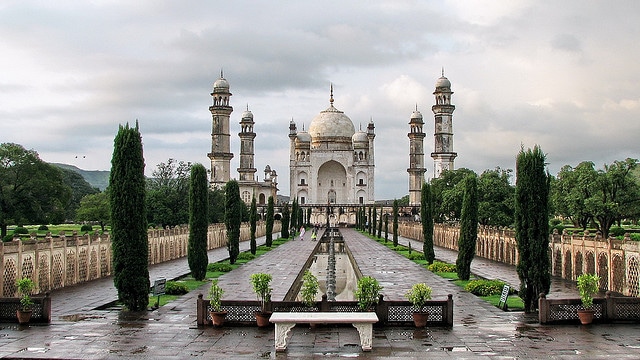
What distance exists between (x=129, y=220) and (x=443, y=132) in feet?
192

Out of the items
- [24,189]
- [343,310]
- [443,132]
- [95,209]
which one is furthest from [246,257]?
[443,132]

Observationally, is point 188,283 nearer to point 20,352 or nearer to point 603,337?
point 20,352

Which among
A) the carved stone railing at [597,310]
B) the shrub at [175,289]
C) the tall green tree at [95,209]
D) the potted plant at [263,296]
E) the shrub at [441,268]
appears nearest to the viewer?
the potted plant at [263,296]

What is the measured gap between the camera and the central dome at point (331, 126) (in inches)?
3435

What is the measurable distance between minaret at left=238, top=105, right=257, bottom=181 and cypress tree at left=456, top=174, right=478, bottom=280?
2427 inches

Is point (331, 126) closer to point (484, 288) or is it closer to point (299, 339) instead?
point (484, 288)

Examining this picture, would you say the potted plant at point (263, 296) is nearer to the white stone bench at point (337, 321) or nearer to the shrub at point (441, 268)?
the white stone bench at point (337, 321)

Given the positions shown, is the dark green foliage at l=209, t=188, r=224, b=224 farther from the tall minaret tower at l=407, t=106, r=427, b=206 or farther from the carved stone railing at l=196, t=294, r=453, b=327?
the carved stone railing at l=196, t=294, r=453, b=327

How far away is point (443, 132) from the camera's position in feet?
226

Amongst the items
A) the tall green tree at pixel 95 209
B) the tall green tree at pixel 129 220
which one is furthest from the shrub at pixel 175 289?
the tall green tree at pixel 95 209

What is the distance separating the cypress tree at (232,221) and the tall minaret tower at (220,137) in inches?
1648

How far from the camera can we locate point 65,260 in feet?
55.4

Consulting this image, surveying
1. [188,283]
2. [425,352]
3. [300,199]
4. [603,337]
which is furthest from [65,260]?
[300,199]

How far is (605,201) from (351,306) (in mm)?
21815
